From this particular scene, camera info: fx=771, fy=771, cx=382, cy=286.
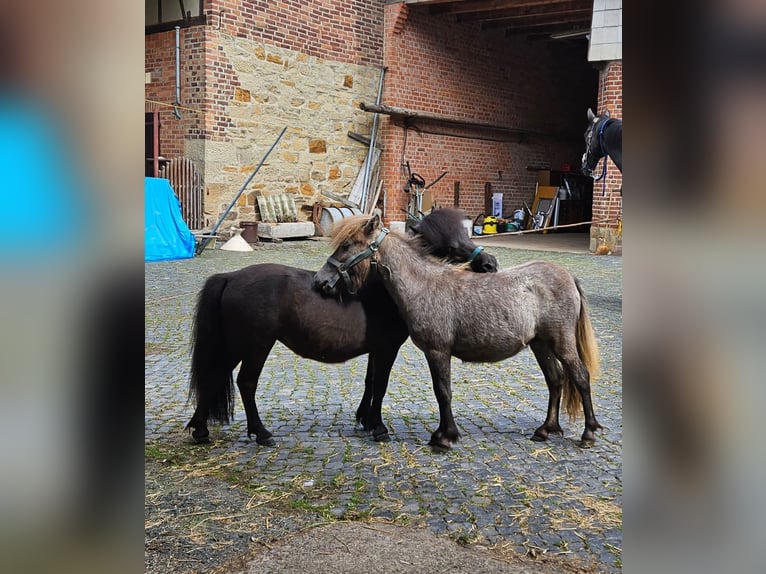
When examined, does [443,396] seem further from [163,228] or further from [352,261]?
[163,228]

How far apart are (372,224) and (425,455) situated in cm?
138

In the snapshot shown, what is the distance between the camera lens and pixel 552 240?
19.9 meters

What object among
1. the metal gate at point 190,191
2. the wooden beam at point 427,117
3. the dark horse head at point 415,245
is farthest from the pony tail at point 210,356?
the wooden beam at point 427,117

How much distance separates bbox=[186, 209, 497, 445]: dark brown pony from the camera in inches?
176

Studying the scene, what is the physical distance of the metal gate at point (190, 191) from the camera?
16281 millimetres

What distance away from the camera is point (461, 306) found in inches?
178

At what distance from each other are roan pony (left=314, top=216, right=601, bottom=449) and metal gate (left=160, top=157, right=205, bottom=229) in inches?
486

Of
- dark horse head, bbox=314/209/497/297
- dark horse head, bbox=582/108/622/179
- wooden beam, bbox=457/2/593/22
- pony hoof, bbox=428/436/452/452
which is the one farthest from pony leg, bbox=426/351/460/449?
wooden beam, bbox=457/2/593/22

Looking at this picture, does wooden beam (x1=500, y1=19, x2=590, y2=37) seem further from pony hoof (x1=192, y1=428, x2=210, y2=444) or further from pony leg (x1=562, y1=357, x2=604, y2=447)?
pony hoof (x1=192, y1=428, x2=210, y2=444)
